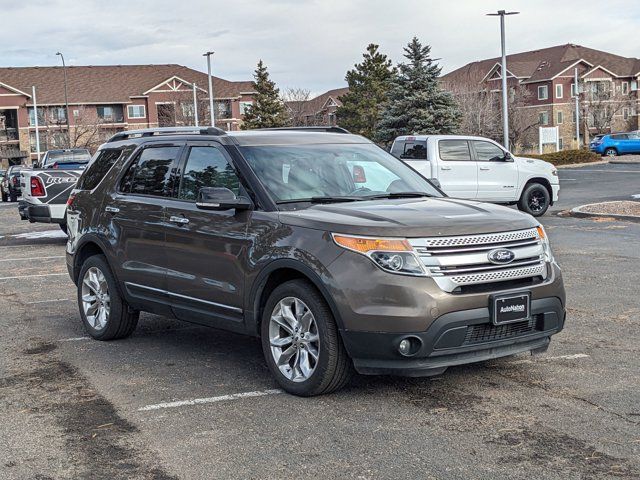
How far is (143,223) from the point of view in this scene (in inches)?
304

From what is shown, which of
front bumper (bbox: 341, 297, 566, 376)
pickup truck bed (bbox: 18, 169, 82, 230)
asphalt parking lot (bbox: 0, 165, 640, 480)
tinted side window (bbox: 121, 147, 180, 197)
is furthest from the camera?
pickup truck bed (bbox: 18, 169, 82, 230)

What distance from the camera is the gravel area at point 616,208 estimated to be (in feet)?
64.0

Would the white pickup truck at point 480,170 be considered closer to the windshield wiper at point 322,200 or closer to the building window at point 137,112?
the windshield wiper at point 322,200

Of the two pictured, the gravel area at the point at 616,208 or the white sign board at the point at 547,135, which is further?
the white sign board at the point at 547,135

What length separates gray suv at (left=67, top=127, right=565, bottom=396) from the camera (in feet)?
18.8

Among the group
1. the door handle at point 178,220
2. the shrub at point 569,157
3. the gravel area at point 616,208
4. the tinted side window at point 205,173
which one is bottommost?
the gravel area at point 616,208

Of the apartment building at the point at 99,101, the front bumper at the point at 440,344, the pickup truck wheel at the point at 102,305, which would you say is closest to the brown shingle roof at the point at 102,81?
the apartment building at the point at 99,101

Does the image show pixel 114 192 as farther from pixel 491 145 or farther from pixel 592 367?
pixel 491 145

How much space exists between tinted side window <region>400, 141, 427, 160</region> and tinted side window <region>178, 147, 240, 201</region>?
13.5 meters

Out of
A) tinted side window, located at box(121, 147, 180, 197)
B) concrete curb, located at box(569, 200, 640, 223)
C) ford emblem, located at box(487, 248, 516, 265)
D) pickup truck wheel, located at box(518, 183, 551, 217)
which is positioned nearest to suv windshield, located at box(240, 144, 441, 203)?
tinted side window, located at box(121, 147, 180, 197)

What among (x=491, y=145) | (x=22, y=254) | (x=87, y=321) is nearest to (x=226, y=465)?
(x=87, y=321)

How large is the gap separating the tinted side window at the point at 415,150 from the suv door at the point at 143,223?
13.0 m

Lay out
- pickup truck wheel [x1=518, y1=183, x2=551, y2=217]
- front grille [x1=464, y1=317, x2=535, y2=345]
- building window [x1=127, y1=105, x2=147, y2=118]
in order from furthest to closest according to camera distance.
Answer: building window [x1=127, y1=105, x2=147, y2=118] < pickup truck wheel [x1=518, y1=183, x2=551, y2=217] < front grille [x1=464, y1=317, x2=535, y2=345]

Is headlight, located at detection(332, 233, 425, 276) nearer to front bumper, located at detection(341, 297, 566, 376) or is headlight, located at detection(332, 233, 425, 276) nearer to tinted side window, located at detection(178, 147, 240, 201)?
front bumper, located at detection(341, 297, 566, 376)
